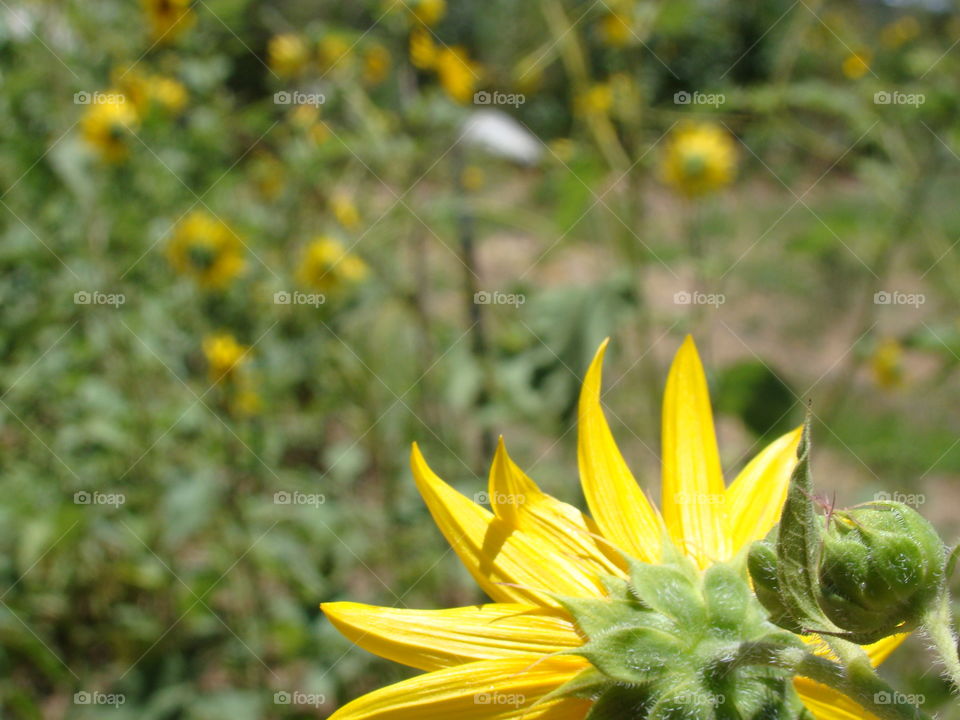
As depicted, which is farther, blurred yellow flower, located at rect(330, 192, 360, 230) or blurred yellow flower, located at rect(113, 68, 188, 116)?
blurred yellow flower, located at rect(330, 192, 360, 230)

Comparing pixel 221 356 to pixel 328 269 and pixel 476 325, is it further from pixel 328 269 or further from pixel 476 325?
pixel 476 325

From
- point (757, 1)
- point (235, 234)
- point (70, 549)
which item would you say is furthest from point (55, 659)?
point (757, 1)

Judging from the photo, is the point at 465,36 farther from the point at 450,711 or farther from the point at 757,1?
the point at 450,711

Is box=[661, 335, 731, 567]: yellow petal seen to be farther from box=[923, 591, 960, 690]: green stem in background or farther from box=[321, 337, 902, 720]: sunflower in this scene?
box=[923, 591, 960, 690]: green stem in background

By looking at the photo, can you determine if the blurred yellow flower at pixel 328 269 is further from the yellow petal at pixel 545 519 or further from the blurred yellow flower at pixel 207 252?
the yellow petal at pixel 545 519

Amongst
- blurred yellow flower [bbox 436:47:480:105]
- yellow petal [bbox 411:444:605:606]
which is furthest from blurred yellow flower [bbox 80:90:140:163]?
yellow petal [bbox 411:444:605:606]

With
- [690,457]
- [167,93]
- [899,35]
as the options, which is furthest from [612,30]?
[690,457]
